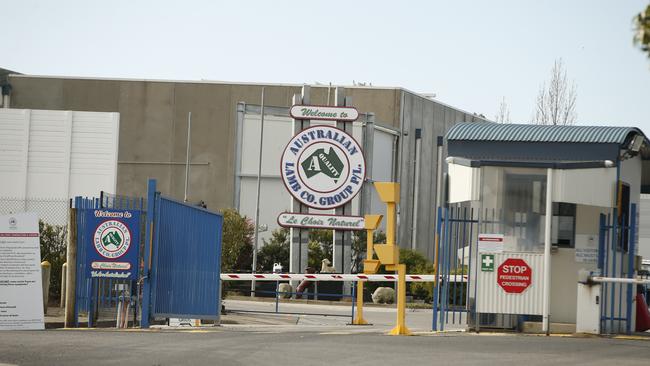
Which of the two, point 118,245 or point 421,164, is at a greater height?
point 421,164

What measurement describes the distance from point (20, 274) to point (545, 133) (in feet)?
29.1

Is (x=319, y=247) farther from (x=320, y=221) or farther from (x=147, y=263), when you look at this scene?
(x=147, y=263)

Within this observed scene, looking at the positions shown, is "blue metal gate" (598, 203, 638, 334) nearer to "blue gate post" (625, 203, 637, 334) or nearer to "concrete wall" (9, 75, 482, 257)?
"blue gate post" (625, 203, 637, 334)

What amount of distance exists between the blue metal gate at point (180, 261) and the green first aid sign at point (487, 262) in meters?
4.73

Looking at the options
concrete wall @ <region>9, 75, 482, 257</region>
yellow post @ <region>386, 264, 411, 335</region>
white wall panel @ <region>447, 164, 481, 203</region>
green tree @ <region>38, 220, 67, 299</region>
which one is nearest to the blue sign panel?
yellow post @ <region>386, 264, 411, 335</region>

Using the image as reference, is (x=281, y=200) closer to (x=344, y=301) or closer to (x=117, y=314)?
(x=344, y=301)

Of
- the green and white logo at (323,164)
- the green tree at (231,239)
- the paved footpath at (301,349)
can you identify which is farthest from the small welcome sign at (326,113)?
the paved footpath at (301,349)

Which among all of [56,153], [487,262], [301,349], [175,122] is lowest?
[301,349]

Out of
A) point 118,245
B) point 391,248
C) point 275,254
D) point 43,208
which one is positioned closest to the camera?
point 391,248

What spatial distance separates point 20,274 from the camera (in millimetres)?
19906

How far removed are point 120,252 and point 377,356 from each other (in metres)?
7.12

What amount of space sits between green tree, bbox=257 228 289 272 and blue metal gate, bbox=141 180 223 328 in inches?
1121

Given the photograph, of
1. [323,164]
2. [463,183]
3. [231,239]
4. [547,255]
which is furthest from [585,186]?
[231,239]

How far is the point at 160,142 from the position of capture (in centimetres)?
6769
